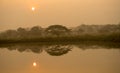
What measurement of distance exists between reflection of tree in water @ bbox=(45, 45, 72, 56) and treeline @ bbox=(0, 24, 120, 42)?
6cm

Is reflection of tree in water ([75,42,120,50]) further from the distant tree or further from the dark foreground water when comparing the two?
the distant tree

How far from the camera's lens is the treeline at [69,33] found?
1.48 metres

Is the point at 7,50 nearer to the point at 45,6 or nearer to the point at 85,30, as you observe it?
the point at 45,6

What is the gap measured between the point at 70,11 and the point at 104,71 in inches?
19.5

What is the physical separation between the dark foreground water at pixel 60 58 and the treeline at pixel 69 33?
0.04 m

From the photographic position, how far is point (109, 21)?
149 cm

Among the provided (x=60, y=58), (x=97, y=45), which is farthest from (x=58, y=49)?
(x=97, y=45)

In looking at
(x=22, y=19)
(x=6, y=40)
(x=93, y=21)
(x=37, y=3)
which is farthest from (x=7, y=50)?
(x=93, y=21)

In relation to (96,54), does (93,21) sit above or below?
above

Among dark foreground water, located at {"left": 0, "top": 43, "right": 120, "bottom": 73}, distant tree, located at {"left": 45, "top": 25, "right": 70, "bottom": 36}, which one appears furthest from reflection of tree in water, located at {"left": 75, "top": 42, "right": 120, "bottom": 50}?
distant tree, located at {"left": 45, "top": 25, "right": 70, "bottom": 36}

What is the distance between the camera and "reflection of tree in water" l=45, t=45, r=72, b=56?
54.6 inches

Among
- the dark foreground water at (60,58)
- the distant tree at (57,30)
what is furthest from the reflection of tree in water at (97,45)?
the distant tree at (57,30)

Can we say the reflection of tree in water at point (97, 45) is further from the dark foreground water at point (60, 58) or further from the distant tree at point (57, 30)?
the distant tree at point (57, 30)

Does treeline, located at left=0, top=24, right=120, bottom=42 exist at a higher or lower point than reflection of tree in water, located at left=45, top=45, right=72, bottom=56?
higher
